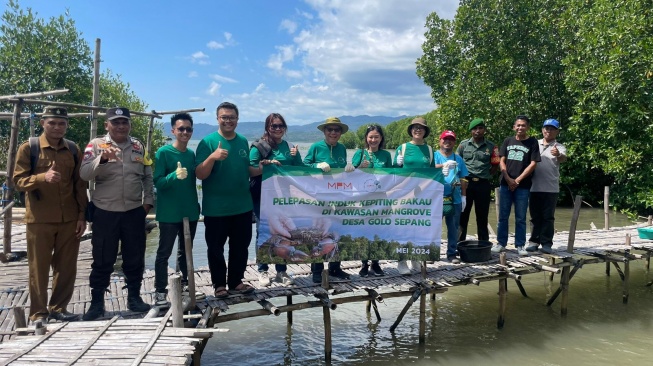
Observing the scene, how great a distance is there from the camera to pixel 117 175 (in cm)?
505

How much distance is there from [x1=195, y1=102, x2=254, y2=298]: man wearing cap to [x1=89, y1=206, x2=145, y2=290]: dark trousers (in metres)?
0.73

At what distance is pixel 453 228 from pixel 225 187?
13.3ft

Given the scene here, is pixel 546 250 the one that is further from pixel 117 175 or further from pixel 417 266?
pixel 117 175

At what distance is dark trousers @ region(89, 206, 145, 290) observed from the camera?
505 cm

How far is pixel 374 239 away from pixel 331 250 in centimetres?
64

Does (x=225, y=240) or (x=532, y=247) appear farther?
(x=532, y=247)

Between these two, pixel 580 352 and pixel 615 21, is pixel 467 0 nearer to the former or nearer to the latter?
pixel 615 21

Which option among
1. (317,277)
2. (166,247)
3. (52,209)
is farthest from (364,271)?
(52,209)

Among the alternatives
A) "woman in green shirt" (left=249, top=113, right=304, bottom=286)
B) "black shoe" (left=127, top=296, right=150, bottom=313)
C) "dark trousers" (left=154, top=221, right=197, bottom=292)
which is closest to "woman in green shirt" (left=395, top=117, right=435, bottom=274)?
"woman in green shirt" (left=249, top=113, right=304, bottom=286)

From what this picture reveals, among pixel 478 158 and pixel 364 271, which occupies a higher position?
pixel 478 158

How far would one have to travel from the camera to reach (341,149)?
262 inches

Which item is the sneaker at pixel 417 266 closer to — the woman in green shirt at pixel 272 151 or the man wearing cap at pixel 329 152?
the man wearing cap at pixel 329 152

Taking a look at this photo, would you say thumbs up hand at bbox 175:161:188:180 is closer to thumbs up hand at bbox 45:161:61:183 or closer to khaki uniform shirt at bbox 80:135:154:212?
khaki uniform shirt at bbox 80:135:154:212

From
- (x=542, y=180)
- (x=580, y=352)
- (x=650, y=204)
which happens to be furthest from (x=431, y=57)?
(x=580, y=352)
